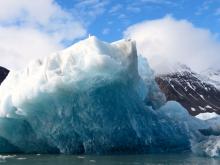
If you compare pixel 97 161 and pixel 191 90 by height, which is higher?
pixel 191 90

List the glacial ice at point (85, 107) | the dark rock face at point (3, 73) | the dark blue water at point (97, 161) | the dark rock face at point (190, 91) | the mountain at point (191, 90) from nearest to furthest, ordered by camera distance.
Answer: the dark blue water at point (97, 161) → the glacial ice at point (85, 107) → the dark rock face at point (3, 73) → the dark rock face at point (190, 91) → the mountain at point (191, 90)

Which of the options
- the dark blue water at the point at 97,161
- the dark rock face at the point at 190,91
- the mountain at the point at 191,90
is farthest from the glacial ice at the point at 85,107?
the dark rock face at the point at 190,91

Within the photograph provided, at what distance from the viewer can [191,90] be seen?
6206 inches

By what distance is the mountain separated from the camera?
13675 centimetres

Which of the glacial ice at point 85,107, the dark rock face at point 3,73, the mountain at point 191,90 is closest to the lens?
the glacial ice at point 85,107

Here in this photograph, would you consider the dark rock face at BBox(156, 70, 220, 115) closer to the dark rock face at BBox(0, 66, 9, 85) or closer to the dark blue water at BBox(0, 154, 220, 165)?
the dark rock face at BBox(0, 66, 9, 85)

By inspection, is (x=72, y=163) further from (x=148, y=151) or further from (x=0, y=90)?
(x=0, y=90)

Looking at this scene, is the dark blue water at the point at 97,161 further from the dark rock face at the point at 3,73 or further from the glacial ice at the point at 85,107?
the dark rock face at the point at 3,73

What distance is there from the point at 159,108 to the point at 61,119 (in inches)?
260

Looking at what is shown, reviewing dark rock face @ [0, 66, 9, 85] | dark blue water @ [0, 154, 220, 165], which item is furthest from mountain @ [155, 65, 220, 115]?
dark blue water @ [0, 154, 220, 165]

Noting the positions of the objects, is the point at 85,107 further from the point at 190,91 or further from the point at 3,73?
the point at 190,91

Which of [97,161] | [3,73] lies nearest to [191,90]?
[3,73]

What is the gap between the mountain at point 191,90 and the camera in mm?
136750

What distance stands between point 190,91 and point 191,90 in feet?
8.21
